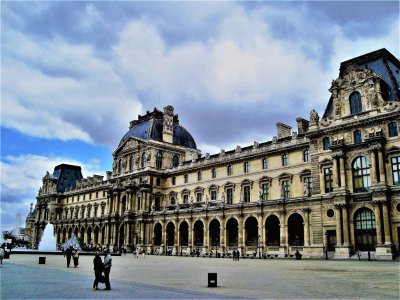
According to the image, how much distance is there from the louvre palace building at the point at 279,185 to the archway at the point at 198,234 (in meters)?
0.17

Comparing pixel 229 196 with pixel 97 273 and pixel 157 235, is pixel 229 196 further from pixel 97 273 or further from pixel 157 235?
pixel 97 273

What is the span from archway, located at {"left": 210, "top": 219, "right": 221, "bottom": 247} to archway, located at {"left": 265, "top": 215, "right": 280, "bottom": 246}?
9365 millimetres

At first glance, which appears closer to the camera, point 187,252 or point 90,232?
point 187,252

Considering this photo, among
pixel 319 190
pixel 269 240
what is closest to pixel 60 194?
pixel 269 240

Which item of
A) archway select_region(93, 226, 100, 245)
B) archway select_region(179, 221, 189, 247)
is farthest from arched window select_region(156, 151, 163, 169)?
archway select_region(93, 226, 100, 245)

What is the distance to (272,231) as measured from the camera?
56.5 metres

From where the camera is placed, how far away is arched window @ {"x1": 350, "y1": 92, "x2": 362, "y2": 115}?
4731 centimetres

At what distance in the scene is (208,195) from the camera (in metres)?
67.3

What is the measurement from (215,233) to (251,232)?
7433 millimetres

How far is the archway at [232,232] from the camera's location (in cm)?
6012

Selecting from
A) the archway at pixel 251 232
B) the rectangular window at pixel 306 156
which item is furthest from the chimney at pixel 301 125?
the archway at pixel 251 232

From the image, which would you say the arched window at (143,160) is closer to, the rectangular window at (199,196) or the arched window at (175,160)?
the arched window at (175,160)

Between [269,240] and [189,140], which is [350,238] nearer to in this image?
[269,240]

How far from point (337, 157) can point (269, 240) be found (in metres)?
16.0
